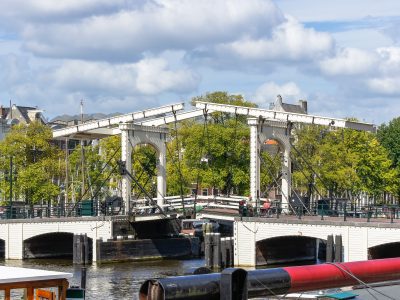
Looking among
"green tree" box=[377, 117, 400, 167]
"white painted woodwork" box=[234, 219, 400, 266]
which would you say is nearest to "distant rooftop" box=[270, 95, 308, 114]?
"green tree" box=[377, 117, 400, 167]

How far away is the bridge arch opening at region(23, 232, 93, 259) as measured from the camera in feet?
165

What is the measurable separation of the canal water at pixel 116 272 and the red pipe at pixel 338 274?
659 inches

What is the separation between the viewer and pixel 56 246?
52312 mm

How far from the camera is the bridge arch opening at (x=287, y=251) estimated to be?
4397cm

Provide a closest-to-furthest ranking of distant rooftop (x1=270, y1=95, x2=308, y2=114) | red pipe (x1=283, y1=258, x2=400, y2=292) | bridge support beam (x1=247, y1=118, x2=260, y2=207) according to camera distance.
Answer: red pipe (x1=283, y1=258, x2=400, y2=292) < bridge support beam (x1=247, y1=118, x2=260, y2=207) < distant rooftop (x1=270, y1=95, x2=308, y2=114)

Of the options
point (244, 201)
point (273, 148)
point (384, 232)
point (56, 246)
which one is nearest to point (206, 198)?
point (244, 201)

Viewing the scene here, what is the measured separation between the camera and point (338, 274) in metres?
15.6

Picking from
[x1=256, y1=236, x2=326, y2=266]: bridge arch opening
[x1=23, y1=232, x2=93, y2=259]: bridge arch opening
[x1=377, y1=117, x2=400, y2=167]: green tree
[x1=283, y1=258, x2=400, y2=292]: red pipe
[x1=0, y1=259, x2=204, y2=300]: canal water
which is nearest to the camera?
[x1=283, y1=258, x2=400, y2=292]: red pipe

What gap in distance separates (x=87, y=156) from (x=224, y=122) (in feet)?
37.4

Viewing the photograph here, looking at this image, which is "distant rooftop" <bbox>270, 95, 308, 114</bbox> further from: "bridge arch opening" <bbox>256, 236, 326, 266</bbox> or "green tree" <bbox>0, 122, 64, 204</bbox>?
"bridge arch opening" <bbox>256, 236, 326, 266</bbox>

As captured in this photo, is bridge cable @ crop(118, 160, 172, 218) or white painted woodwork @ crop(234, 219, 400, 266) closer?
white painted woodwork @ crop(234, 219, 400, 266)

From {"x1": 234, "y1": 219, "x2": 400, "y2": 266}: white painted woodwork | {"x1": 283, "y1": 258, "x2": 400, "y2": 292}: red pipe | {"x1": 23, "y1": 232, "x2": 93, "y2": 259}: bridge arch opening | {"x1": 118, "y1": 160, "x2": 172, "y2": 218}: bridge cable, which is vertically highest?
{"x1": 118, "y1": 160, "x2": 172, "y2": 218}: bridge cable

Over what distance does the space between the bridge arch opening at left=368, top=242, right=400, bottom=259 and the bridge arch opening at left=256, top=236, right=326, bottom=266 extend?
3004mm

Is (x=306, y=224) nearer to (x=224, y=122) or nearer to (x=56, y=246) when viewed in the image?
(x=56, y=246)
